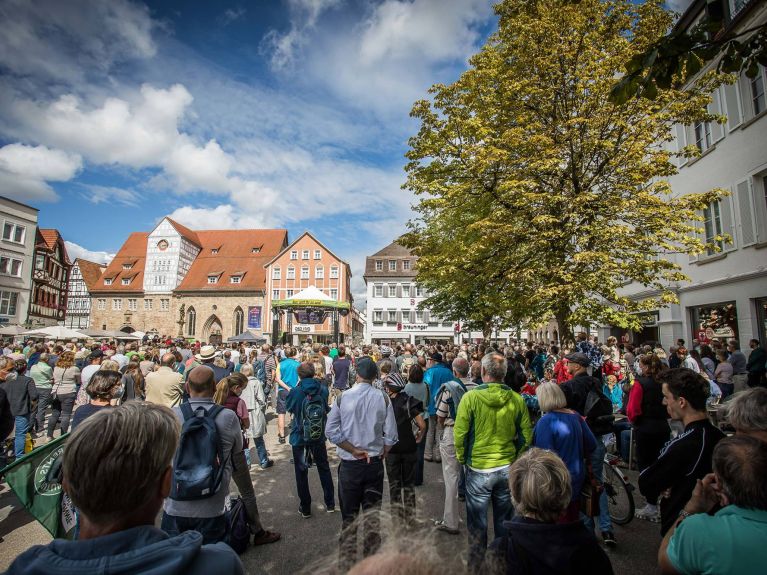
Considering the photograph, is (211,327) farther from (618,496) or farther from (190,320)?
(618,496)

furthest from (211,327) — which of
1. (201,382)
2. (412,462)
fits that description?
(201,382)

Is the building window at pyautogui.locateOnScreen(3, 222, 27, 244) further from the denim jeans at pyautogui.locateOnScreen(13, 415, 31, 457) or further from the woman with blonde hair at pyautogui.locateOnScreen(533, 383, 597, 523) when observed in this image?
the woman with blonde hair at pyautogui.locateOnScreen(533, 383, 597, 523)

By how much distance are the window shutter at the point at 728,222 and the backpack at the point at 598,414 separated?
1173cm

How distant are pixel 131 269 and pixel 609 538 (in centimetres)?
6495

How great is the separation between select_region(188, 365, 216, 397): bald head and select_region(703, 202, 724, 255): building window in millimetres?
16134

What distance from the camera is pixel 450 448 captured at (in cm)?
540

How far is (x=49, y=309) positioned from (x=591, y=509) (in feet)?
204

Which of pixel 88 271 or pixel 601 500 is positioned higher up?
pixel 88 271

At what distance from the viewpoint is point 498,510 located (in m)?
4.07

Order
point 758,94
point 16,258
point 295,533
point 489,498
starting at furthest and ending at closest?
1. point 16,258
2. point 758,94
3. point 295,533
4. point 489,498

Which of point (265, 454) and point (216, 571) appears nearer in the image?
point (216, 571)

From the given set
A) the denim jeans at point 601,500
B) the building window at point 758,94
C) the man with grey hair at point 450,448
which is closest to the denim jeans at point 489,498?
the man with grey hair at point 450,448

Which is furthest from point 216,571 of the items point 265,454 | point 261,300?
point 261,300

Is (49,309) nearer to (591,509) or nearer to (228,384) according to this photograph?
(228,384)
